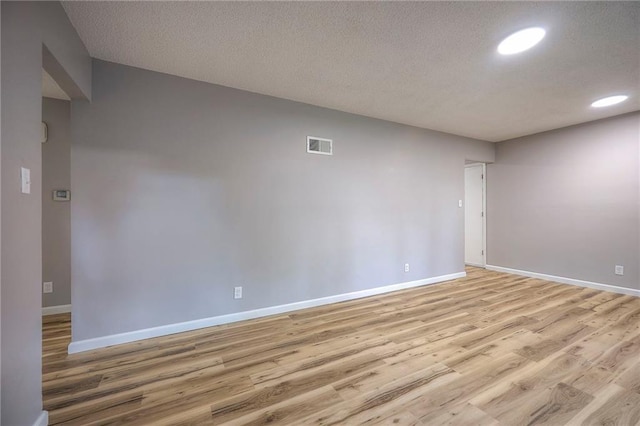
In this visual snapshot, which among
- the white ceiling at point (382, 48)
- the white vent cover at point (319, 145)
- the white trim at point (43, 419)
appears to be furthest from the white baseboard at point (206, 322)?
the white ceiling at point (382, 48)

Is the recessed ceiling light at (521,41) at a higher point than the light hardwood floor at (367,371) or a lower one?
higher

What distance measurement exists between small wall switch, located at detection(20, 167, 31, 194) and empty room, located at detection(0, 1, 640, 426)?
0.02m

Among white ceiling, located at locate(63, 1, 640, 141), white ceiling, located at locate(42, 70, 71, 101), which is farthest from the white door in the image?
white ceiling, located at locate(42, 70, 71, 101)

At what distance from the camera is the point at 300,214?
3.10 metres

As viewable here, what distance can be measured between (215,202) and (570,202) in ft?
17.3

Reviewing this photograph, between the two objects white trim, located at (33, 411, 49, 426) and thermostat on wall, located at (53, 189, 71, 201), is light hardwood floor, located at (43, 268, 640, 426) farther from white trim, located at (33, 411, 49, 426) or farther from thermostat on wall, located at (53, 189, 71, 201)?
thermostat on wall, located at (53, 189, 71, 201)

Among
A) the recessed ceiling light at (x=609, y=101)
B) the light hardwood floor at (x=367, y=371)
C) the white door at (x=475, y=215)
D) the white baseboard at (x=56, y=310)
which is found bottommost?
the light hardwood floor at (x=367, y=371)

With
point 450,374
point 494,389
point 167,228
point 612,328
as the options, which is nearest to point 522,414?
point 494,389

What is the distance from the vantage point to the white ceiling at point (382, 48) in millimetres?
1684

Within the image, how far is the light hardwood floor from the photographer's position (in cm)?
149

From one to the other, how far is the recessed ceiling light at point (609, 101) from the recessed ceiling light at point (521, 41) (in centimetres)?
198

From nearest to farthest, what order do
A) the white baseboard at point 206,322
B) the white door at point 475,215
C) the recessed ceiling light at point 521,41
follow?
the recessed ceiling light at point 521,41 < the white baseboard at point 206,322 < the white door at point 475,215

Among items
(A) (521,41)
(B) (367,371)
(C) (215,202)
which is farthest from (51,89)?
(A) (521,41)

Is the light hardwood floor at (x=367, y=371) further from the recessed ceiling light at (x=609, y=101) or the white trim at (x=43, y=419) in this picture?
the recessed ceiling light at (x=609, y=101)
